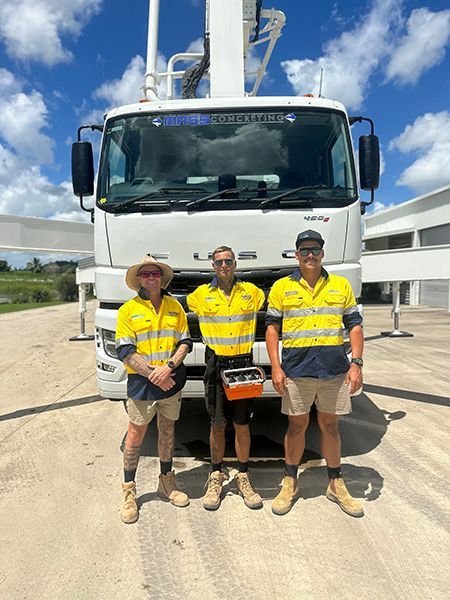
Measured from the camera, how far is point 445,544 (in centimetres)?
271

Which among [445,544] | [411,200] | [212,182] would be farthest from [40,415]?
[411,200]

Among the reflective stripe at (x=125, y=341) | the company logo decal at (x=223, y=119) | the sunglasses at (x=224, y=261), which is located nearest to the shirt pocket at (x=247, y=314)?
the sunglasses at (x=224, y=261)

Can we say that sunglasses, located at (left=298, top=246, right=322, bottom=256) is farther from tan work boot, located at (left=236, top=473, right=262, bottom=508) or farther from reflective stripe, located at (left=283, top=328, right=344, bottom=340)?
tan work boot, located at (left=236, top=473, right=262, bottom=508)

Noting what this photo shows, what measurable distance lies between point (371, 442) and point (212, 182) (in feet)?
9.43

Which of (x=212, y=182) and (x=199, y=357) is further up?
(x=212, y=182)

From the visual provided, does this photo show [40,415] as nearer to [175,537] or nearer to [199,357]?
[199,357]

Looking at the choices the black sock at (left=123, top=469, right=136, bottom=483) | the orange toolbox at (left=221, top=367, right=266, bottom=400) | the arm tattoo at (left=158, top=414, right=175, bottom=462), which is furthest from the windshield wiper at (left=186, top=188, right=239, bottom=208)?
the black sock at (left=123, top=469, right=136, bottom=483)

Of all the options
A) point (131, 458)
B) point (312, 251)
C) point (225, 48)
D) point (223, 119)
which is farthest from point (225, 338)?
point (225, 48)

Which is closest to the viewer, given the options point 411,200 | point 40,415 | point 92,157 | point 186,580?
point 186,580

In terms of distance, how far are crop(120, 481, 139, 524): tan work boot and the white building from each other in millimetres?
20093

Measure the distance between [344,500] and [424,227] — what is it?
22.5 metres

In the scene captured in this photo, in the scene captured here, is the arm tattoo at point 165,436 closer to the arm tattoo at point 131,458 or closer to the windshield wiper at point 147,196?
the arm tattoo at point 131,458

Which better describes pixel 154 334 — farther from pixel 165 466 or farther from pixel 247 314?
pixel 165 466

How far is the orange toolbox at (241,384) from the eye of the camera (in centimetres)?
303
